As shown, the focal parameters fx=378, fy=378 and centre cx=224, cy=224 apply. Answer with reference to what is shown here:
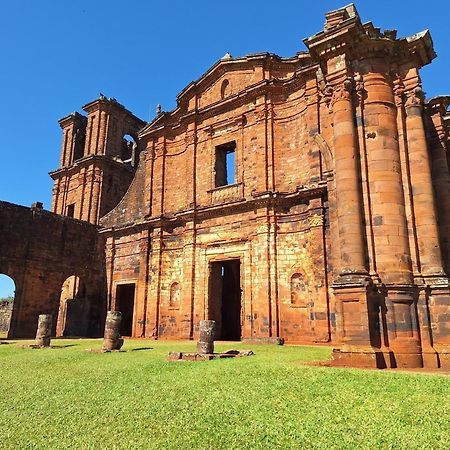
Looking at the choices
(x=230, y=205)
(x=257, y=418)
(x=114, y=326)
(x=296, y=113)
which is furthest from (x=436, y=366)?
(x=296, y=113)

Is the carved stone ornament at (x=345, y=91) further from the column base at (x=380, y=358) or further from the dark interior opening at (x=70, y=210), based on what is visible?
the dark interior opening at (x=70, y=210)

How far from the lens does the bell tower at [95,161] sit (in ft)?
82.7

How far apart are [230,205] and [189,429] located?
12.8 m

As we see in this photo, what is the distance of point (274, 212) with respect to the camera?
1501cm

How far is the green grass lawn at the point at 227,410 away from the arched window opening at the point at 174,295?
416 inches

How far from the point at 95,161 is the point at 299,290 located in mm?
17454

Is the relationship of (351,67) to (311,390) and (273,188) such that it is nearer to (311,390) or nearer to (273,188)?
(273,188)

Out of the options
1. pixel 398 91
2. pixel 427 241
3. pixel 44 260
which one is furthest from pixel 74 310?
pixel 398 91

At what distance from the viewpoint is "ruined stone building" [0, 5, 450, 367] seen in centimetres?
806

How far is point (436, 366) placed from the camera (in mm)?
7414

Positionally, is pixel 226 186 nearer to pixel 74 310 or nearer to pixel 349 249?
pixel 349 249

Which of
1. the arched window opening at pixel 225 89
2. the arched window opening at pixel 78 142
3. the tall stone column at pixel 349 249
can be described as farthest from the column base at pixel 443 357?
→ the arched window opening at pixel 78 142

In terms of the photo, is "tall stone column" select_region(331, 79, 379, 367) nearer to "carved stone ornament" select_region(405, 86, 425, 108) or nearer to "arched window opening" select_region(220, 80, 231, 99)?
"carved stone ornament" select_region(405, 86, 425, 108)

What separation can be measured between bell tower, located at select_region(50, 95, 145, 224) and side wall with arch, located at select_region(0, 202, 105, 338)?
12.5 feet
